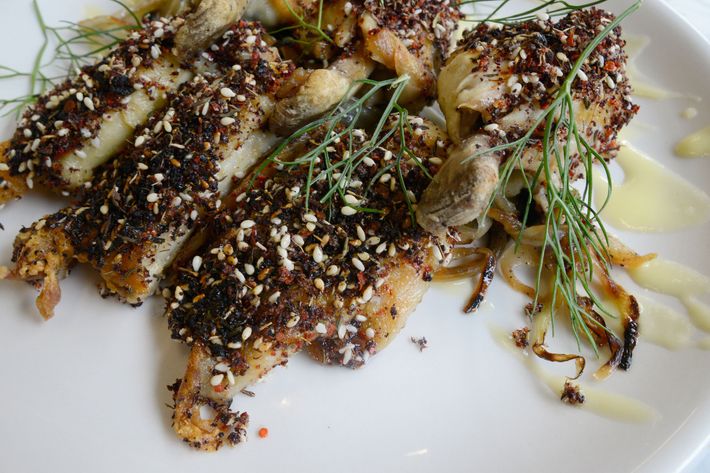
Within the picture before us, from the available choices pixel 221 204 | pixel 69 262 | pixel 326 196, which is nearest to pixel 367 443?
pixel 326 196

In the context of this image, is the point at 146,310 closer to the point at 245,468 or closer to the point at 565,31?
the point at 245,468

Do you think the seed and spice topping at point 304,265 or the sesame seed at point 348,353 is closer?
the seed and spice topping at point 304,265

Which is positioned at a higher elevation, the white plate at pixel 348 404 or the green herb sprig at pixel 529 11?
the green herb sprig at pixel 529 11

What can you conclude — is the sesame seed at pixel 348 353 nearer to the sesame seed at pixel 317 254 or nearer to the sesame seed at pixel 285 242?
the sesame seed at pixel 317 254

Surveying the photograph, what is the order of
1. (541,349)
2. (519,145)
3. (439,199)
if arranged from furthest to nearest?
1. (541,349)
2. (519,145)
3. (439,199)

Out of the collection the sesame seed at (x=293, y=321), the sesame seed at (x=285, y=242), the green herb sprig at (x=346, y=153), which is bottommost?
the sesame seed at (x=293, y=321)

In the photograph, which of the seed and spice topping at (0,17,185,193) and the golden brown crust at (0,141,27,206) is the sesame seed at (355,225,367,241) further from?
the golden brown crust at (0,141,27,206)

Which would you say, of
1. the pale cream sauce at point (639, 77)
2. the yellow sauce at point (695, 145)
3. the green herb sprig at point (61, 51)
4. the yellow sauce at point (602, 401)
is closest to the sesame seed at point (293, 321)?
the yellow sauce at point (602, 401)
